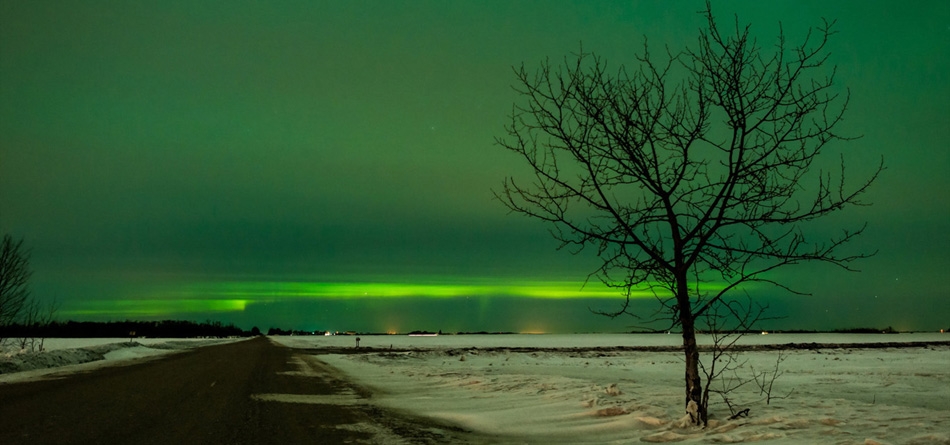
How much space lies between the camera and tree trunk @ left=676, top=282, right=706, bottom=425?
878cm

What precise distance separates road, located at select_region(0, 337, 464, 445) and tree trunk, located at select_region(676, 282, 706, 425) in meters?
3.30

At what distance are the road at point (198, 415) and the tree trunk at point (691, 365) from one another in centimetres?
330

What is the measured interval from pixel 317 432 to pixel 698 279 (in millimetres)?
5791

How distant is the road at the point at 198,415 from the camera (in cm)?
866

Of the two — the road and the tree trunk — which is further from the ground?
the tree trunk

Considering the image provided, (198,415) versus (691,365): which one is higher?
(691,365)

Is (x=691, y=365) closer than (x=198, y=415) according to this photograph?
Yes

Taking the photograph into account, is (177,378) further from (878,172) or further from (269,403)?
(878,172)

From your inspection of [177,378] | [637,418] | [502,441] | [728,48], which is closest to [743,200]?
[728,48]

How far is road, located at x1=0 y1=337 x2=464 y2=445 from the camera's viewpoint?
28.4ft

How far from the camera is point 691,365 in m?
8.78

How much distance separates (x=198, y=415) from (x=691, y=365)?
8084mm

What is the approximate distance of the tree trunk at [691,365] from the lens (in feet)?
28.8

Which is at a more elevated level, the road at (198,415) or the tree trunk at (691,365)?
the tree trunk at (691,365)
